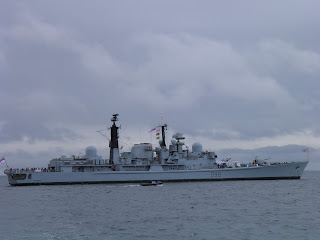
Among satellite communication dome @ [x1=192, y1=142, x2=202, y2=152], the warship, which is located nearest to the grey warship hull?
the warship

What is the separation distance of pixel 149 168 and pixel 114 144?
7.87 m

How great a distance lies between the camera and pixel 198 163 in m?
64.8

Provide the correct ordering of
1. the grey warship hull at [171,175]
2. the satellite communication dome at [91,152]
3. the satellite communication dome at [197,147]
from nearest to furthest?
the grey warship hull at [171,175] < the satellite communication dome at [91,152] < the satellite communication dome at [197,147]

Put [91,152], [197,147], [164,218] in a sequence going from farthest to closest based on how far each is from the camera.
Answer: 1. [197,147]
2. [91,152]
3. [164,218]

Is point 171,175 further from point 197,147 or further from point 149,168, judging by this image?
point 197,147

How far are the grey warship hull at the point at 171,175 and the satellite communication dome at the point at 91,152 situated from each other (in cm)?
400

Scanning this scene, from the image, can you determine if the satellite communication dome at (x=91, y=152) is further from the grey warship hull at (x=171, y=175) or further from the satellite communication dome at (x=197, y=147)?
the satellite communication dome at (x=197, y=147)

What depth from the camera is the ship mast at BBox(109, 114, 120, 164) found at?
2490 inches

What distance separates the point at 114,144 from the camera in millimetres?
64438

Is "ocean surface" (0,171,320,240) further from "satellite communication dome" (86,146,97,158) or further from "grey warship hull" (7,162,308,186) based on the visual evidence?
"satellite communication dome" (86,146,97,158)

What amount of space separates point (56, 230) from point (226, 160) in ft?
160

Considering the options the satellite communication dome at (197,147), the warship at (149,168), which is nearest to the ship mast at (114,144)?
the warship at (149,168)

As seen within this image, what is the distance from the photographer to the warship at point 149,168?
2341 inches

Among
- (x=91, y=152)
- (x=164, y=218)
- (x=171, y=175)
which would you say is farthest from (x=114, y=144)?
(x=164, y=218)
